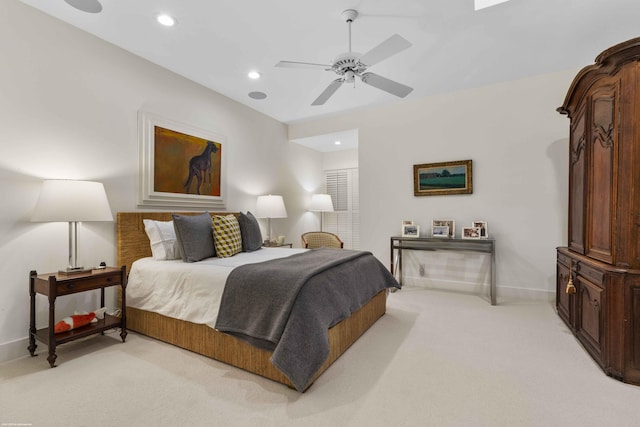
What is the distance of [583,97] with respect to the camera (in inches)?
98.7

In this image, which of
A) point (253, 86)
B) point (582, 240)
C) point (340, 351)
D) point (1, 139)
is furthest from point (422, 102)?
point (1, 139)

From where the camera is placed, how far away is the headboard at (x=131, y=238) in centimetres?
289

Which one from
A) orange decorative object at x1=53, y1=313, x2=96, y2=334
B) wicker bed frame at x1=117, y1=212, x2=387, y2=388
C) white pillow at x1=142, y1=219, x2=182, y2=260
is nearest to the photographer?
wicker bed frame at x1=117, y1=212, x2=387, y2=388

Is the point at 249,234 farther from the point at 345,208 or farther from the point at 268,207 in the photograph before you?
the point at 345,208

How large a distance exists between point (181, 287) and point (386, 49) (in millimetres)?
2428

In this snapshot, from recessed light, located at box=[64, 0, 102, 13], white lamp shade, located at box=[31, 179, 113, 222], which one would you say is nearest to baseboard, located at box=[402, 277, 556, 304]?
white lamp shade, located at box=[31, 179, 113, 222]

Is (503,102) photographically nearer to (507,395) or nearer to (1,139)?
(507,395)

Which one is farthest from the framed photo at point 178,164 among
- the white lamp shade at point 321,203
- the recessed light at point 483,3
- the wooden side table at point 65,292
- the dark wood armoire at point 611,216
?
the dark wood armoire at point 611,216

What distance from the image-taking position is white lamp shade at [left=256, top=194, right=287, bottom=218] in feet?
14.7

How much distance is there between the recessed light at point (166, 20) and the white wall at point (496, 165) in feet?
9.89

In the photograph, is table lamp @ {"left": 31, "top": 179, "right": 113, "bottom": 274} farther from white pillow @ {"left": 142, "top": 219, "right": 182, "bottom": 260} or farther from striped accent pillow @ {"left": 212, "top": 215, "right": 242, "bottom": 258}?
striped accent pillow @ {"left": 212, "top": 215, "right": 242, "bottom": 258}

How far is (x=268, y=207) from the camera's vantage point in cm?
451

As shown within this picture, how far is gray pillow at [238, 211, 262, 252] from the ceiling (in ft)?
5.74

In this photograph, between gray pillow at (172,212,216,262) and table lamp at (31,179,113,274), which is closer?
table lamp at (31,179,113,274)
